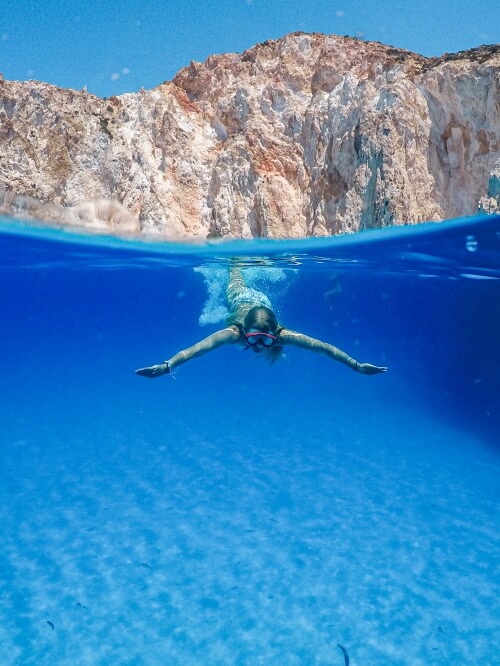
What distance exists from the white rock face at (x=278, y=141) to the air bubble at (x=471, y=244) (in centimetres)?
1010

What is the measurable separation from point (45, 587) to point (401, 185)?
83.4ft

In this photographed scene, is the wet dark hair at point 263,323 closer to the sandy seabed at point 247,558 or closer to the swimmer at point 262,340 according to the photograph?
the swimmer at point 262,340

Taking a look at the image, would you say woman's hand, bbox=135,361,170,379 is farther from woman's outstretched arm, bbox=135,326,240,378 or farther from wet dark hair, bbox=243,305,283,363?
wet dark hair, bbox=243,305,283,363

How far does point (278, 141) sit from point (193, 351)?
94.3 ft

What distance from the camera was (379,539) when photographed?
9.49 m

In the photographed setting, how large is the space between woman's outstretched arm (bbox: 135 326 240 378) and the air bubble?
1055cm

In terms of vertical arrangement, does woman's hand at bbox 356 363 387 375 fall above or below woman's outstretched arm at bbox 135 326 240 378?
below

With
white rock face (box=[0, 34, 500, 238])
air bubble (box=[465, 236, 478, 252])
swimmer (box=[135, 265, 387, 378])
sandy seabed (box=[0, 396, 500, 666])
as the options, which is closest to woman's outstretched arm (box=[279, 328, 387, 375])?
swimmer (box=[135, 265, 387, 378])

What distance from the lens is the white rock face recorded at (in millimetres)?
28359

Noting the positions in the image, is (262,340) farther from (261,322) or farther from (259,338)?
(261,322)

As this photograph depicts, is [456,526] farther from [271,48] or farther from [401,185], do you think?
[271,48]

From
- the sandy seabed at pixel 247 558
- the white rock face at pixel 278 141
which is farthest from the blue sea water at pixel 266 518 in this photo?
the white rock face at pixel 278 141

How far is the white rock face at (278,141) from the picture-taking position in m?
28.4

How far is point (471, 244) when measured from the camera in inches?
642
